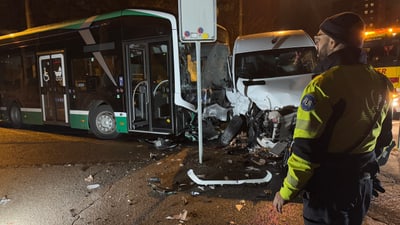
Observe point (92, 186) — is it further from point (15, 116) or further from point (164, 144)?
point (15, 116)

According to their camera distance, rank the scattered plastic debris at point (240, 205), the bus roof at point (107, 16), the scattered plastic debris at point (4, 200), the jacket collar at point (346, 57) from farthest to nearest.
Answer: the bus roof at point (107, 16) → the scattered plastic debris at point (4, 200) → the scattered plastic debris at point (240, 205) → the jacket collar at point (346, 57)

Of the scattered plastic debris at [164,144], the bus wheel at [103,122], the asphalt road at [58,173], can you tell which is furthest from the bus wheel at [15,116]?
the scattered plastic debris at [164,144]

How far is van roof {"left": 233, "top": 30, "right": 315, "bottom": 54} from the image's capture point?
7.42 m

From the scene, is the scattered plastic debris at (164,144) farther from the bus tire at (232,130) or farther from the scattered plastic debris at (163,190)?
the scattered plastic debris at (163,190)

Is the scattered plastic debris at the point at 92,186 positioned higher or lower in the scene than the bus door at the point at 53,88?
lower

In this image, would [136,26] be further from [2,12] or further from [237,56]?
[2,12]

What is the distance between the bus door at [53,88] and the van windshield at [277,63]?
18.0ft

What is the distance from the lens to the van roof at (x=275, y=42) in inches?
292

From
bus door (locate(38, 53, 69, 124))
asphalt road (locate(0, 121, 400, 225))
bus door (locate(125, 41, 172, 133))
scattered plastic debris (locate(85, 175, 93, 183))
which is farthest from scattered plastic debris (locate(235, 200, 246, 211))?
bus door (locate(38, 53, 69, 124))

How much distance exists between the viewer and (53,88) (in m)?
9.89

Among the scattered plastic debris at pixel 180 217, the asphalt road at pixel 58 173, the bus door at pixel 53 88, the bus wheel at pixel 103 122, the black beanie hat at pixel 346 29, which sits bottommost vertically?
the asphalt road at pixel 58 173

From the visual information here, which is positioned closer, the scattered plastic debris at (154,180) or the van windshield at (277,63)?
the scattered plastic debris at (154,180)

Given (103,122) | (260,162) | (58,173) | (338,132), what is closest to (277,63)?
(260,162)

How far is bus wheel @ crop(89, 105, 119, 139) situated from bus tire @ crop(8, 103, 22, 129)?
4.18 metres
